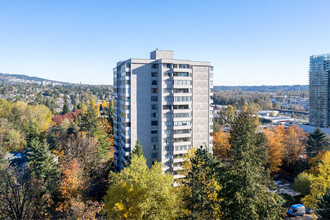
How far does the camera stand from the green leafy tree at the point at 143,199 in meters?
26.9

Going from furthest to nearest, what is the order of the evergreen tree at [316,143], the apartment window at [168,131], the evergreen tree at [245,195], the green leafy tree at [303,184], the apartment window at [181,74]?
1. the evergreen tree at [316,143]
2. the apartment window at [181,74]
3. the apartment window at [168,131]
4. the green leafy tree at [303,184]
5. the evergreen tree at [245,195]

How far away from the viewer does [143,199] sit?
27.5 m

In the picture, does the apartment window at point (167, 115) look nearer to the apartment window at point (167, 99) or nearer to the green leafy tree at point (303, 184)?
the apartment window at point (167, 99)

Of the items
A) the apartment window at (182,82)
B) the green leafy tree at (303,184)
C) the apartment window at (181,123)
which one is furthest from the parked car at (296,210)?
the apartment window at (182,82)

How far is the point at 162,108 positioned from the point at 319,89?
111046mm

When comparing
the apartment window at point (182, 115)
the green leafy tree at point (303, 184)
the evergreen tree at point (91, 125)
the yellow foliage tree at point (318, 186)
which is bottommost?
the green leafy tree at point (303, 184)

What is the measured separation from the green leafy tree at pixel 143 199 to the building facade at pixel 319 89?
393 ft

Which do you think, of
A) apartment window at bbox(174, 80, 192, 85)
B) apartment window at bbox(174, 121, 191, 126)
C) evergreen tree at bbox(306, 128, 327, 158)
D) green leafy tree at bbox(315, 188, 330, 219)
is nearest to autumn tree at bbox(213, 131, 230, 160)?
evergreen tree at bbox(306, 128, 327, 158)

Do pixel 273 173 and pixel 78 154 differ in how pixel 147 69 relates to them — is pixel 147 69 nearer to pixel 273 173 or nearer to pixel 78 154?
pixel 78 154

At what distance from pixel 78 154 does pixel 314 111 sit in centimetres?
12564

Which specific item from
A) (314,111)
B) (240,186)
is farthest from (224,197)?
(314,111)

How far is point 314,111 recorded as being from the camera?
121438 mm

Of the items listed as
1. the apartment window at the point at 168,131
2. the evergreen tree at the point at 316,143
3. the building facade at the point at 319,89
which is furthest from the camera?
the building facade at the point at 319,89

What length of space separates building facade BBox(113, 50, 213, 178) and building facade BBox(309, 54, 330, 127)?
331ft
